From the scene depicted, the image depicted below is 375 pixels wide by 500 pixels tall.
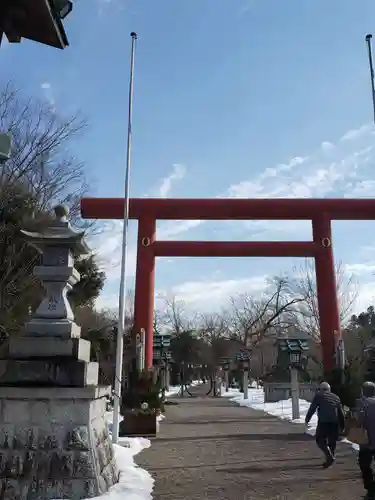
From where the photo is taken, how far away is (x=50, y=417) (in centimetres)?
649

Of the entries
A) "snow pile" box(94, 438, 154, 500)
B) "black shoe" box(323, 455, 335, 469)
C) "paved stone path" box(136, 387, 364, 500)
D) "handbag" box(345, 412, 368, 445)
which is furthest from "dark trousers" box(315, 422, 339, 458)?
"snow pile" box(94, 438, 154, 500)

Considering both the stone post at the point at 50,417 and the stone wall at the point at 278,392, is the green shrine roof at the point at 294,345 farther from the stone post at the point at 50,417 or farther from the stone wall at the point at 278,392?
the stone post at the point at 50,417

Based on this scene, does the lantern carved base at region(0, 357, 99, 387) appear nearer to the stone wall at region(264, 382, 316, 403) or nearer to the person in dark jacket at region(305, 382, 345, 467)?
the person in dark jacket at region(305, 382, 345, 467)

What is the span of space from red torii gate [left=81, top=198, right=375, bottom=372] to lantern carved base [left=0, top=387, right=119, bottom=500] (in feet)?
34.8

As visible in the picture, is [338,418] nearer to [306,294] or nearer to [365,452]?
[365,452]

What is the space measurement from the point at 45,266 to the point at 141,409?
735 cm

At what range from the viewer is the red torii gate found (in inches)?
679

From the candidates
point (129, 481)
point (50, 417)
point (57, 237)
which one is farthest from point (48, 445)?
point (57, 237)

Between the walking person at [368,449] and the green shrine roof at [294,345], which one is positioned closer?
the walking person at [368,449]

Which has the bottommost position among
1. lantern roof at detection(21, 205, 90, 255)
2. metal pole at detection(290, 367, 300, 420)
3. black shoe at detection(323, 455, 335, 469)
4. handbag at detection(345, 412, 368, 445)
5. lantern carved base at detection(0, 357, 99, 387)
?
black shoe at detection(323, 455, 335, 469)

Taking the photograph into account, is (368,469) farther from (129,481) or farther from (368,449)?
(129,481)

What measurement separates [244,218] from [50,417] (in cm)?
1233

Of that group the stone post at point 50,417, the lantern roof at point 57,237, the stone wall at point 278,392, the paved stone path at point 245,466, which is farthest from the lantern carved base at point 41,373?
the stone wall at point 278,392

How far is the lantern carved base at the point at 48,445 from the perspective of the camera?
6219 mm
